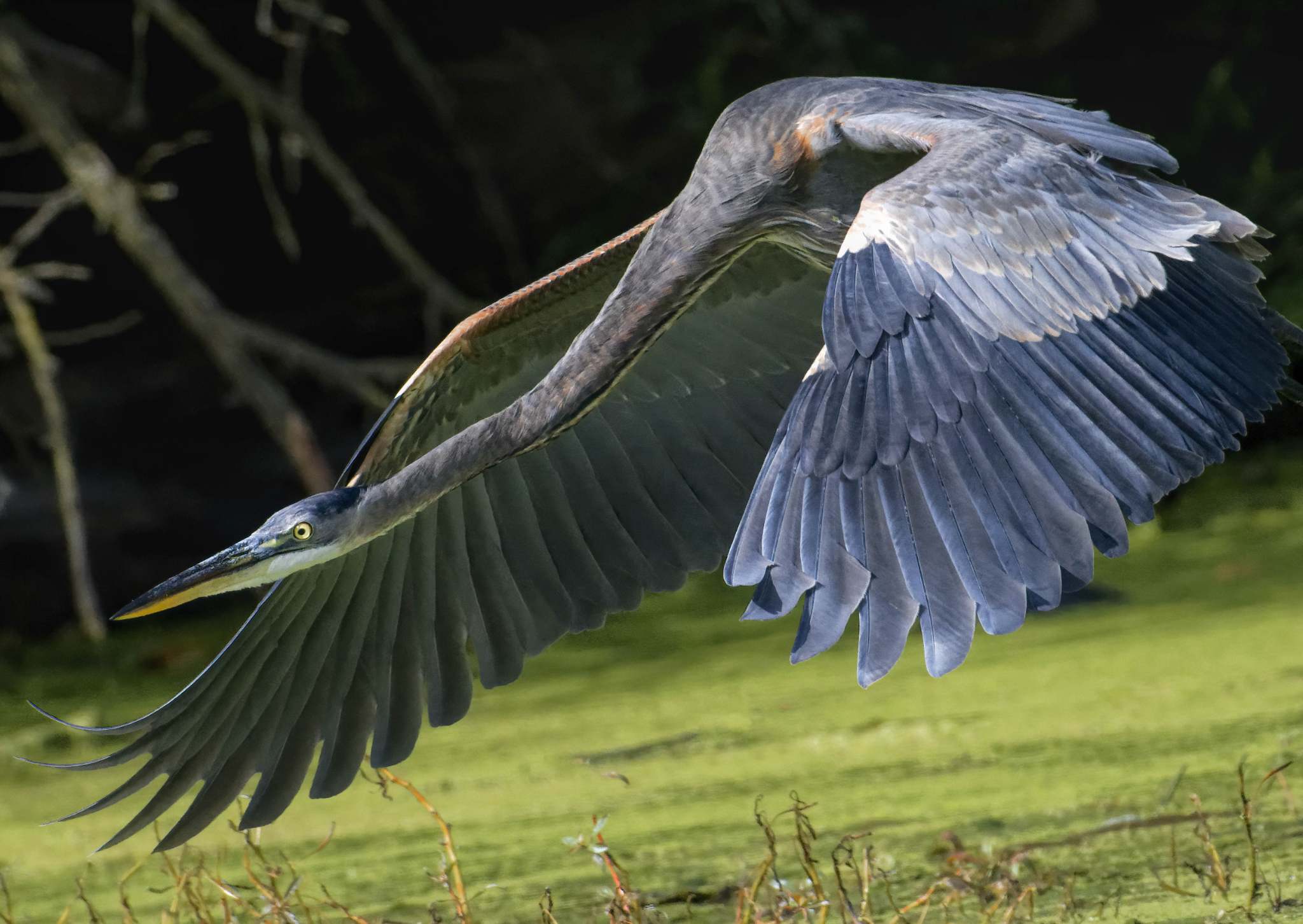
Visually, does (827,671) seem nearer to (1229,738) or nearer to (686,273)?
(1229,738)

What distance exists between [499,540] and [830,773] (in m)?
0.87

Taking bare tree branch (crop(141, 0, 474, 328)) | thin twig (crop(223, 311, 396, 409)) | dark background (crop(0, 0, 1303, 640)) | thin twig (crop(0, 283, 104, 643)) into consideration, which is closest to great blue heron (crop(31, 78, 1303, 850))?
thin twig (crop(223, 311, 396, 409))

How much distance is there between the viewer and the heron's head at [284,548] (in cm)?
281

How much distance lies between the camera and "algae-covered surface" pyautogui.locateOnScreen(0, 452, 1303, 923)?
2.97 meters

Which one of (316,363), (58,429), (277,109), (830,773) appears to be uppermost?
(277,109)

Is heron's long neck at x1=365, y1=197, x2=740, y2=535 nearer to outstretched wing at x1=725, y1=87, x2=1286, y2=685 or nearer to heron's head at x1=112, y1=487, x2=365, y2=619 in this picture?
heron's head at x1=112, y1=487, x2=365, y2=619

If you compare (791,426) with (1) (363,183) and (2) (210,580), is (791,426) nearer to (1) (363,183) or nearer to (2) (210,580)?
(2) (210,580)

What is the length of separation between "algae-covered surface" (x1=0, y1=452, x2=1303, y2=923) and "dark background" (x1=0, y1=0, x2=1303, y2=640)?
1610 millimetres

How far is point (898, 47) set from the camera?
7543 millimetres

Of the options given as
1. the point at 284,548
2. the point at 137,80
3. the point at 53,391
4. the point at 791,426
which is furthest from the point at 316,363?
the point at 791,426

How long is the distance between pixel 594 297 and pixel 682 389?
0.31 metres

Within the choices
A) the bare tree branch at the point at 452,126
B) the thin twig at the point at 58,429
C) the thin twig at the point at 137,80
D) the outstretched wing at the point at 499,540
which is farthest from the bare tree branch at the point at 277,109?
the outstretched wing at the point at 499,540

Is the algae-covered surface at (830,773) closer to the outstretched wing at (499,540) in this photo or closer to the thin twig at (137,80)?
the outstretched wing at (499,540)

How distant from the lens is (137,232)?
17.2 ft
